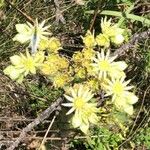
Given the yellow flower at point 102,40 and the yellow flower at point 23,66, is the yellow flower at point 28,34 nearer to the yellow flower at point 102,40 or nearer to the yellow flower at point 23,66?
the yellow flower at point 23,66

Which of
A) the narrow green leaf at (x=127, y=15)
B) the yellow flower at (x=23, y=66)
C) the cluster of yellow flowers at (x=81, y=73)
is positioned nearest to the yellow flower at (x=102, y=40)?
the cluster of yellow flowers at (x=81, y=73)

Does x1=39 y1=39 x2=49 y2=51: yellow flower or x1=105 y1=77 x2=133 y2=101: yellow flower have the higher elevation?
x1=39 y1=39 x2=49 y2=51: yellow flower

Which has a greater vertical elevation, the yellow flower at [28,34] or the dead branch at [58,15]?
the dead branch at [58,15]

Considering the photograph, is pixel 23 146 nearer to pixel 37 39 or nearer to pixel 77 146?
pixel 77 146

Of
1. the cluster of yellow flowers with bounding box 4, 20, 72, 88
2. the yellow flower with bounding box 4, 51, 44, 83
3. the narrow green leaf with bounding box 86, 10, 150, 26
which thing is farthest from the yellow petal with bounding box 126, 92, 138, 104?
the narrow green leaf with bounding box 86, 10, 150, 26

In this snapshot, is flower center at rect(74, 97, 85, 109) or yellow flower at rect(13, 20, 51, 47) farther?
yellow flower at rect(13, 20, 51, 47)

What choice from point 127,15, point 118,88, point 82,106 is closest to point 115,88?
point 118,88

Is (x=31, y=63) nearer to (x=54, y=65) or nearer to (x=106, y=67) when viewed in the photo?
(x=54, y=65)

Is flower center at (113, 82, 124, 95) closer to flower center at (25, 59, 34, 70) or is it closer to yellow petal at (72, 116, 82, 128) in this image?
yellow petal at (72, 116, 82, 128)

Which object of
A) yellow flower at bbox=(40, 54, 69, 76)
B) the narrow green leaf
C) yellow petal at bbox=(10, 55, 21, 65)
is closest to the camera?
yellow flower at bbox=(40, 54, 69, 76)
